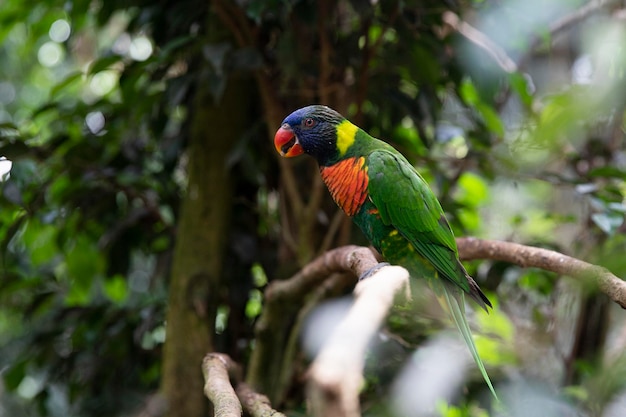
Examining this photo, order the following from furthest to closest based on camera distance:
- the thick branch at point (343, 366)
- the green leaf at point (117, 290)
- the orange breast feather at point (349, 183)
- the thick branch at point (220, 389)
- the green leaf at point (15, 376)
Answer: the green leaf at point (117, 290) < the green leaf at point (15, 376) < the orange breast feather at point (349, 183) < the thick branch at point (220, 389) < the thick branch at point (343, 366)

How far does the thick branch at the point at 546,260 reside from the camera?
1.47 meters

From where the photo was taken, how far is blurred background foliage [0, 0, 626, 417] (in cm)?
225

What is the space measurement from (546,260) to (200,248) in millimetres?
1310

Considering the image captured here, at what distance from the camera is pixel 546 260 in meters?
1.72

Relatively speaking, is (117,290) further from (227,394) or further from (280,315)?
(227,394)

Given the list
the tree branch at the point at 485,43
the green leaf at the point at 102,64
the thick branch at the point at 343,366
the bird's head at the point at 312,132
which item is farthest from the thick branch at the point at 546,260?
the green leaf at the point at 102,64

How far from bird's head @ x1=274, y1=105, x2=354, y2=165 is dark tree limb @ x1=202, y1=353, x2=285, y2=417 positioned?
0.71 meters

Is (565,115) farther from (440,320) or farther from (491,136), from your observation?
(491,136)

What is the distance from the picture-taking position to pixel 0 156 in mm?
2236

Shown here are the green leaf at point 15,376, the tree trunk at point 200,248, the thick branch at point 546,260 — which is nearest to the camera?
the thick branch at point 546,260

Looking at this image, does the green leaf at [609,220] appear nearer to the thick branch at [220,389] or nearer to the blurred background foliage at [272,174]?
the blurred background foliage at [272,174]

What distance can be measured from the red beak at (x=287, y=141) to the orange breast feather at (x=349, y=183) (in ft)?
0.43

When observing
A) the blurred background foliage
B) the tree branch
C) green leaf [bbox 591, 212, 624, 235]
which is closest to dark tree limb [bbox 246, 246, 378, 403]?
the blurred background foliage

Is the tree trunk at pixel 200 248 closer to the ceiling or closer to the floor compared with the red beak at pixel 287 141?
closer to the floor
